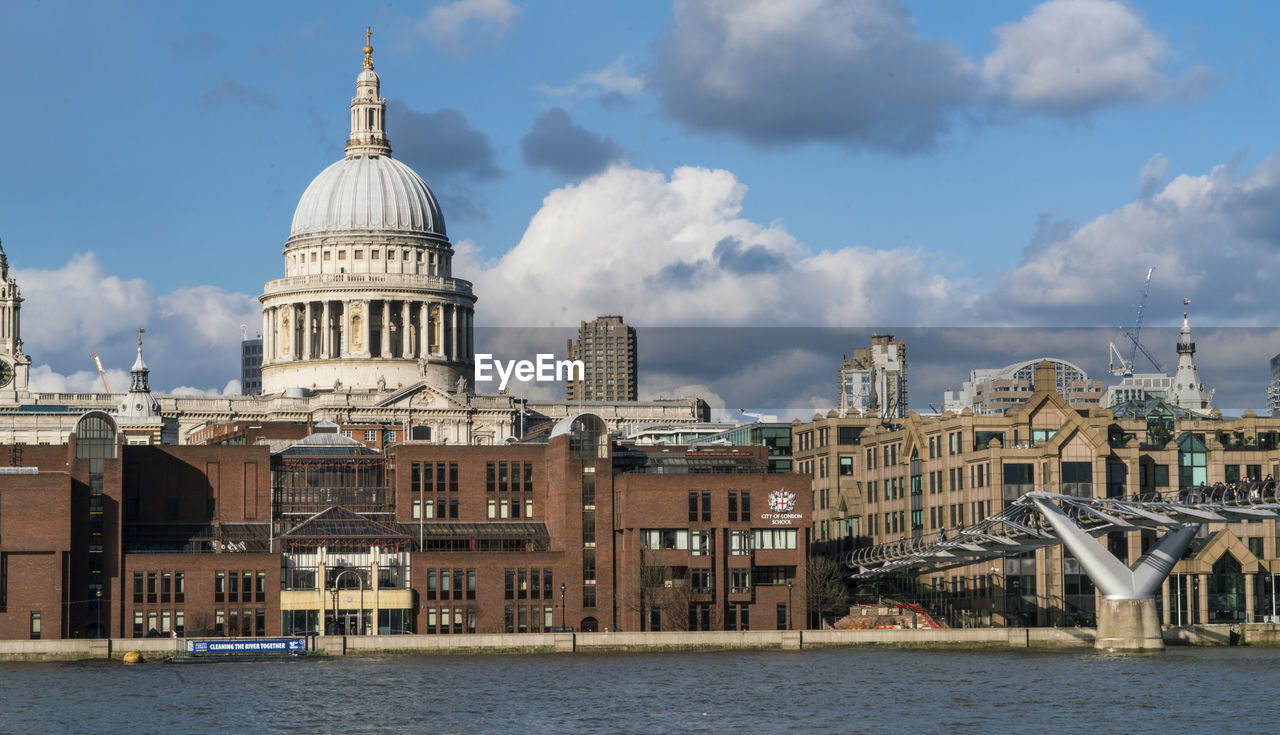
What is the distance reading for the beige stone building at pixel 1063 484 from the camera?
514 feet

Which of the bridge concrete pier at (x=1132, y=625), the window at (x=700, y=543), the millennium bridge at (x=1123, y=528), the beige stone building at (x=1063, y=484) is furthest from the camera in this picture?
the window at (x=700, y=543)

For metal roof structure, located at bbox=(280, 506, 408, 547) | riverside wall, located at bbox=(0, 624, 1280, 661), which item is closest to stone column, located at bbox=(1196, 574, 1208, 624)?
riverside wall, located at bbox=(0, 624, 1280, 661)

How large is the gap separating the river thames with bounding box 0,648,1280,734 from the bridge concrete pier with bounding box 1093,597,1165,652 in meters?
1.28

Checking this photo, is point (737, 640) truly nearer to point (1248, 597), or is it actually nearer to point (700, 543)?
point (700, 543)

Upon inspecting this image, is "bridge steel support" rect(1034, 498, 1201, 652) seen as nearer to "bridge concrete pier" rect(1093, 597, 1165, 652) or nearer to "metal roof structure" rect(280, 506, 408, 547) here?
"bridge concrete pier" rect(1093, 597, 1165, 652)

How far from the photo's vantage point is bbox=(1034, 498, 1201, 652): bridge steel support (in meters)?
136

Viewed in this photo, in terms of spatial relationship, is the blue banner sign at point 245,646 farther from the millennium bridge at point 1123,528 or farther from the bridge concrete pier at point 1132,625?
the bridge concrete pier at point 1132,625

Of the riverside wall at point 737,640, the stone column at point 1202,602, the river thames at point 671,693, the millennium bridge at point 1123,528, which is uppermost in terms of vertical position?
the millennium bridge at point 1123,528

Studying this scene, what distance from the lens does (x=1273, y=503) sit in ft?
430

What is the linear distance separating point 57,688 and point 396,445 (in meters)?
50.8

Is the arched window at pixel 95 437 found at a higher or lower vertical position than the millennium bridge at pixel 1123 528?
higher

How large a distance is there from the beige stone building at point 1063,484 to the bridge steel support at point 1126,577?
12487mm

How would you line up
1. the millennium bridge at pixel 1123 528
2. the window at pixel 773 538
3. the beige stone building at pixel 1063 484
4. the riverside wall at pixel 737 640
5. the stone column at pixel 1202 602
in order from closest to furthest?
1. the millennium bridge at pixel 1123 528
2. the riverside wall at pixel 737 640
3. the stone column at pixel 1202 602
4. the beige stone building at pixel 1063 484
5. the window at pixel 773 538

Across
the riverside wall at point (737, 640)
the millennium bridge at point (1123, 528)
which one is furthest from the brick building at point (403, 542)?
the millennium bridge at point (1123, 528)
